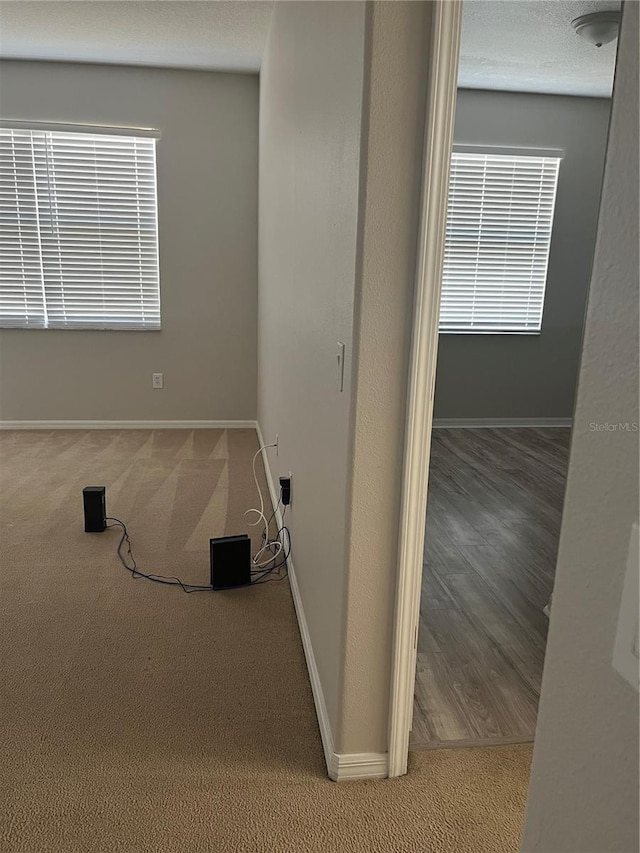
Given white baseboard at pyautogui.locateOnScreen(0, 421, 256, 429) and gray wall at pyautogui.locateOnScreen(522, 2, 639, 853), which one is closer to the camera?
gray wall at pyautogui.locateOnScreen(522, 2, 639, 853)

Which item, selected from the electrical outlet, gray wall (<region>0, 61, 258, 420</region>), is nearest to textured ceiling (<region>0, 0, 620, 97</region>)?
gray wall (<region>0, 61, 258, 420</region>)

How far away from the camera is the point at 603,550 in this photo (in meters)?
0.54

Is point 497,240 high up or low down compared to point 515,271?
up

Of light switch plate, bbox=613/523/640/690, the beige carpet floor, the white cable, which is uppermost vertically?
light switch plate, bbox=613/523/640/690

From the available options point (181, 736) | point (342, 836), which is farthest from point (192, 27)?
point (342, 836)

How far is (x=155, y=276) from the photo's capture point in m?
5.05

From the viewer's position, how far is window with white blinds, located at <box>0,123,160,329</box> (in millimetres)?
4777

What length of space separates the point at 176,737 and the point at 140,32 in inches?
154

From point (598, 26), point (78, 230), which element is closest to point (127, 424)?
point (78, 230)

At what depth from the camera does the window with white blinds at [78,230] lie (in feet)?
15.7

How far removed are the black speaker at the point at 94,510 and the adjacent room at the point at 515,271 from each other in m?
1.60

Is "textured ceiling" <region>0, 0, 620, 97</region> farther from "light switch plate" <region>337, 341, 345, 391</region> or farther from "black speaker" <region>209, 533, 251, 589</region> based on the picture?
"black speaker" <region>209, 533, 251, 589</region>

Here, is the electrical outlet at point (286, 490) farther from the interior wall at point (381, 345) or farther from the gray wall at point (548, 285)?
the gray wall at point (548, 285)

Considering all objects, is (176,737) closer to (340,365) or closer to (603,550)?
(340,365)
